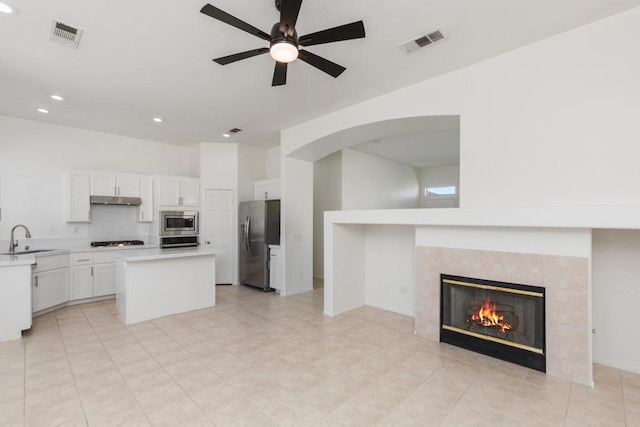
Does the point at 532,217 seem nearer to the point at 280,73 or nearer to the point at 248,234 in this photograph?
the point at 280,73

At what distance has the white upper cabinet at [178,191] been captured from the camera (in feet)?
19.6

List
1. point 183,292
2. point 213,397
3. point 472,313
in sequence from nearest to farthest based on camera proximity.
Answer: point 213,397, point 472,313, point 183,292

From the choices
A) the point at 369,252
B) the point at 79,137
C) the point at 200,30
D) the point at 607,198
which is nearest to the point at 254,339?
the point at 369,252

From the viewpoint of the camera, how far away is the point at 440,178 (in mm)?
9570

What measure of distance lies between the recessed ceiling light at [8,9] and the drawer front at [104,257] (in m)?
3.61

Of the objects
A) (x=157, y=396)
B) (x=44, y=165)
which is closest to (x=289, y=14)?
(x=157, y=396)

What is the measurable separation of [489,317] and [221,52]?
3838 millimetres

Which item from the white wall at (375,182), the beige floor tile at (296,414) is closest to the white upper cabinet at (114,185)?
Result: the white wall at (375,182)

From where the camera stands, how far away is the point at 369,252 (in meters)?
4.79

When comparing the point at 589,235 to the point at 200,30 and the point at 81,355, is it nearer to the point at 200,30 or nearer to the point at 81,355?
the point at 200,30

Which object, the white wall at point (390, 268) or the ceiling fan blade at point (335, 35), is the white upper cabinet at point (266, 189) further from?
the ceiling fan blade at point (335, 35)

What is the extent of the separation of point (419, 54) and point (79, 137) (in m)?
5.92

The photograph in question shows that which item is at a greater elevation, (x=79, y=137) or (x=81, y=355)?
(x=79, y=137)

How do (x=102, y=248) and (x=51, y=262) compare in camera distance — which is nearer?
(x=51, y=262)
